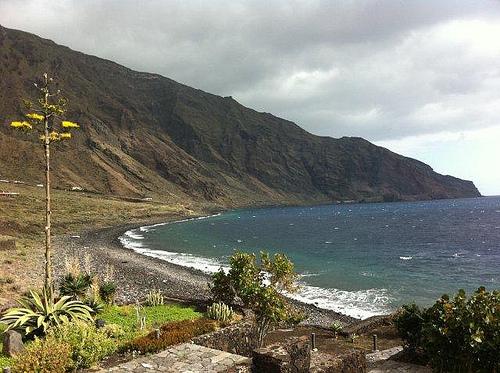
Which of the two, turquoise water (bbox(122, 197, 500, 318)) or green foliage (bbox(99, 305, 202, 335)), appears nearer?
green foliage (bbox(99, 305, 202, 335))

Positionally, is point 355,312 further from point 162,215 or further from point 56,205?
point 162,215

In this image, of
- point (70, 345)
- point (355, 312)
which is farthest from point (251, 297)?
point (355, 312)

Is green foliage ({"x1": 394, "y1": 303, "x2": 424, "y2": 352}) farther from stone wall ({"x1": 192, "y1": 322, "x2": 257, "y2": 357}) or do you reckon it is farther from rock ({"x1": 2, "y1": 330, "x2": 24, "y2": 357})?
rock ({"x1": 2, "y1": 330, "x2": 24, "y2": 357})

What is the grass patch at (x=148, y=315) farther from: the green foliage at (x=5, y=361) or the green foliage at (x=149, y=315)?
the green foliage at (x=5, y=361)

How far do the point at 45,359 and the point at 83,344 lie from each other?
4.07 feet

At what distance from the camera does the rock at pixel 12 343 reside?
14564mm

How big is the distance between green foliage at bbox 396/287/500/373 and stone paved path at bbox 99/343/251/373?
5.57 m

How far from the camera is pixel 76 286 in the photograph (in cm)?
2228

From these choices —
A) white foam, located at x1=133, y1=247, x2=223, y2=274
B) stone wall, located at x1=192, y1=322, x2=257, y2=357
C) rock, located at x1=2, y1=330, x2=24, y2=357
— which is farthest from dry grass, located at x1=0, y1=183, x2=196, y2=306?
white foam, located at x1=133, y1=247, x2=223, y2=274

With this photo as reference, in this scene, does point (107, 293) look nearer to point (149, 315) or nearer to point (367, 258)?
point (149, 315)

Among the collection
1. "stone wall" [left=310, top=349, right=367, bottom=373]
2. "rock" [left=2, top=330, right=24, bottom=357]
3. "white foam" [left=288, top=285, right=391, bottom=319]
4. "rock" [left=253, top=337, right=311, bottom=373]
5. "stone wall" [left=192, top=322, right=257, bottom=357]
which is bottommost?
"white foam" [left=288, top=285, right=391, bottom=319]

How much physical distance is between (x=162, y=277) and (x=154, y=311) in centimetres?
2584

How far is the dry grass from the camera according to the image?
3447 cm

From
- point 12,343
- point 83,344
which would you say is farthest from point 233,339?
point 12,343
